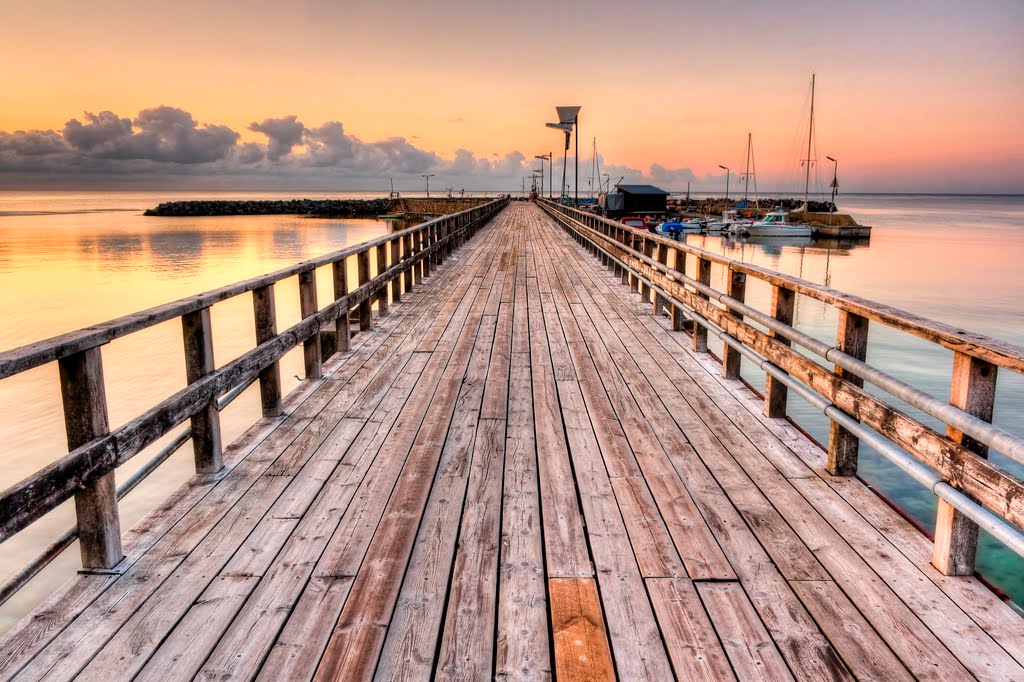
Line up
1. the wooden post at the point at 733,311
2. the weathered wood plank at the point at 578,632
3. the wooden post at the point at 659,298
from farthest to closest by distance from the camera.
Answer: the wooden post at the point at 659,298 → the wooden post at the point at 733,311 → the weathered wood plank at the point at 578,632

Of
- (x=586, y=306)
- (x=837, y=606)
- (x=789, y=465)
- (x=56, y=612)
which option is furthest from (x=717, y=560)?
(x=586, y=306)

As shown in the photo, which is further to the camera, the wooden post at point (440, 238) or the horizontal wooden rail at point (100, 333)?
the wooden post at point (440, 238)

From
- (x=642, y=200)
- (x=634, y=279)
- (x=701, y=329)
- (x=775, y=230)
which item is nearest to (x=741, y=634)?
(x=701, y=329)

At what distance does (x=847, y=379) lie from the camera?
3.72 m

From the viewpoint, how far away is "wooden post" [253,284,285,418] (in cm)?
452

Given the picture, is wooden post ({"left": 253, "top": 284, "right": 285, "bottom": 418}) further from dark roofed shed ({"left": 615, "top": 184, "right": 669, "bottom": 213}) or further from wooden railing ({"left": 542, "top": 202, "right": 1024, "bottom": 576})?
dark roofed shed ({"left": 615, "top": 184, "right": 669, "bottom": 213})

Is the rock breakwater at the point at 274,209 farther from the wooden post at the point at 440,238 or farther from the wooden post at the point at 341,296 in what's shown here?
the wooden post at the point at 341,296

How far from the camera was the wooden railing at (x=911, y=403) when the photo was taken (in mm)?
2402

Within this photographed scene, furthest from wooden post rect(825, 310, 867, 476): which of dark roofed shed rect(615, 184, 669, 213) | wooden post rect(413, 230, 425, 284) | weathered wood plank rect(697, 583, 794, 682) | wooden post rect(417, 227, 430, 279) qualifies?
dark roofed shed rect(615, 184, 669, 213)

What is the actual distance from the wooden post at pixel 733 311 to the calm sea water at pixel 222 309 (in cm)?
290

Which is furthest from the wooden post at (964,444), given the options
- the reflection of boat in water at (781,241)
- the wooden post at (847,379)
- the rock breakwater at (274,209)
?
the rock breakwater at (274,209)

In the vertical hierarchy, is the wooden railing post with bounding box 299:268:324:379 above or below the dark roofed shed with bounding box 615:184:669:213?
below

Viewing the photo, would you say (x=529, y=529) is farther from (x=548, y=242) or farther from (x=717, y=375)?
(x=548, y=242)

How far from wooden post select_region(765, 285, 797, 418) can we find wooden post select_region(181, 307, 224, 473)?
3.56 meters
